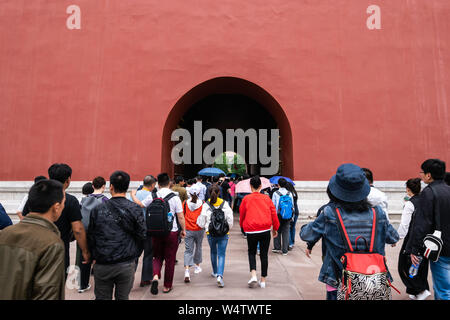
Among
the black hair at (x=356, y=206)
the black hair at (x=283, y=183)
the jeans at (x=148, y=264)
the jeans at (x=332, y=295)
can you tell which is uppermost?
the black hair at (x=283, y=183)

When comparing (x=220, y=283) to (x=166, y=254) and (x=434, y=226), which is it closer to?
(x=166, y=254)

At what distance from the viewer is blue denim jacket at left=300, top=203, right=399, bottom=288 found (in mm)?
1994

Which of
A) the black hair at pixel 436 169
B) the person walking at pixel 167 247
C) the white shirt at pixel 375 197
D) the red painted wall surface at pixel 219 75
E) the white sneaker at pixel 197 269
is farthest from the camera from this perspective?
the red painted wall surface at pixel 219 75

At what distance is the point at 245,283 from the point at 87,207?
250 cm

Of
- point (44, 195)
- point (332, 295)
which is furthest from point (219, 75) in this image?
point (44, 195)

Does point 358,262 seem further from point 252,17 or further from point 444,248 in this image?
point 252,17

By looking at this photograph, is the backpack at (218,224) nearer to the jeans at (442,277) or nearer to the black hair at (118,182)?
the black hair at (118,182)

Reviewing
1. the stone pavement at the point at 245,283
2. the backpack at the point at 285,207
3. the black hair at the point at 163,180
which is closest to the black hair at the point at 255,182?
the black hair at the point at 163,180

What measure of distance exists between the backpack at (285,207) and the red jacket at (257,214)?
1490 millimetres

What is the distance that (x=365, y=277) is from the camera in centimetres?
184

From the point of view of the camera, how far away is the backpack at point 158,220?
3.52m

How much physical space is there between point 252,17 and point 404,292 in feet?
26.7

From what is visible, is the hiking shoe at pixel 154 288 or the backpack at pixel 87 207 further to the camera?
the hiking shoe at pixel 154 288

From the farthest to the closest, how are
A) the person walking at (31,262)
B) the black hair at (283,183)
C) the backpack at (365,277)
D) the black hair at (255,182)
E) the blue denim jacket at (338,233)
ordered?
the black hair at (283,183) → the black hair at (255,182) → the blue denim jacket at (338,233) → the backpack at (365,277) → the person walking at (31,262)
